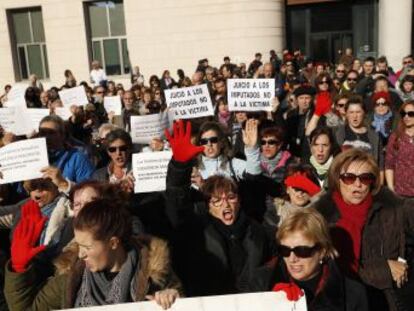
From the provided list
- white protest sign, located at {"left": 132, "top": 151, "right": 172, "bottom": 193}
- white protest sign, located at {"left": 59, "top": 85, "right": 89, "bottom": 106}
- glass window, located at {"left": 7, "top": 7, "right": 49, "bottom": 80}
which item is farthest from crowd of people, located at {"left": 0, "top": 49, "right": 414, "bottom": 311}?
glass window, located at {"left": 7, "top": 7, "right": 49, "bottom": 80}

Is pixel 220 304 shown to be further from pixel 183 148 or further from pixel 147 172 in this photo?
pixel 147 172

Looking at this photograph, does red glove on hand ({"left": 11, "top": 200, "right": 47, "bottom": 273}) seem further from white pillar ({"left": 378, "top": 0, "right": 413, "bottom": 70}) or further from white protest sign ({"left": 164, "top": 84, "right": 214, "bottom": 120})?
white pillar ({"left": 378, "top": 0, "right": 413, "bottom": 70})

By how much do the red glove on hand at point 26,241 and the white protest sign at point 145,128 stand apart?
2969 mm

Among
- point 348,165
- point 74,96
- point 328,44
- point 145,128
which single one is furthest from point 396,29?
point 348,165

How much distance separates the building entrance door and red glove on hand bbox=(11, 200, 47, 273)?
19842 millimetres

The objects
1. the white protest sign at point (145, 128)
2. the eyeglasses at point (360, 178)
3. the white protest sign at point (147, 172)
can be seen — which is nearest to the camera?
the eyeglasses at point (360, 178)

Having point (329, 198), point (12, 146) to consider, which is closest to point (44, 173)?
point (12, 146)

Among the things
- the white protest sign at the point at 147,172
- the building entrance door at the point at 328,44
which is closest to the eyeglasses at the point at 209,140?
the white protest sign at the point at 147,172

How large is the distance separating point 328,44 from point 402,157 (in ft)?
57.1

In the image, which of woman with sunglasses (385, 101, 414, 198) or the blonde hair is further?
woman with sunglasses (385, 101, 414, 198)

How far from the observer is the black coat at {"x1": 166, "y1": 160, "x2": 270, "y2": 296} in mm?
3021

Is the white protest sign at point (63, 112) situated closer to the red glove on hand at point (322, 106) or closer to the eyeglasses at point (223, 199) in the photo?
the red glove on hand at point (322, 106)

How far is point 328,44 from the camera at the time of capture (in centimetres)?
2105

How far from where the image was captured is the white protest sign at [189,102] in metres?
6.09
